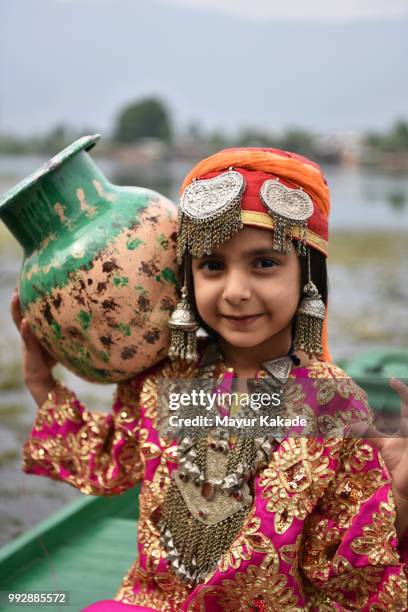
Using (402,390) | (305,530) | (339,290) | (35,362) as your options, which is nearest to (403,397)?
(402,390)

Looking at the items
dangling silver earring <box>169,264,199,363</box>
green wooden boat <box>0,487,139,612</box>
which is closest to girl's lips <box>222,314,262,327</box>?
dangling silver earring <box>169,264,199,363</box>

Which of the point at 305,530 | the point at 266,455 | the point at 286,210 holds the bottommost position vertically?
the point at 305,530

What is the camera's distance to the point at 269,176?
1574 millimetres

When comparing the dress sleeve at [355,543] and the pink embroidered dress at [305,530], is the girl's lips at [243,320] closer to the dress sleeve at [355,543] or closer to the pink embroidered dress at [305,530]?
the pink embroidered dress at [305,530]

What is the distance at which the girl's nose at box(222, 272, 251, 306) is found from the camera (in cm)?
154

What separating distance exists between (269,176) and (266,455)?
0.54 meters

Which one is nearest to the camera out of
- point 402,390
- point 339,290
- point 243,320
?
→ point 402,390

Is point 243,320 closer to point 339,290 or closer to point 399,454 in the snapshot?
point 399,454

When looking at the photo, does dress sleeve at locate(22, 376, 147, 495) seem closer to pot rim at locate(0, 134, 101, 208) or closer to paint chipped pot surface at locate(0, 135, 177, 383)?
paint chipped pot surface at locate(0, 135, 177, 383)

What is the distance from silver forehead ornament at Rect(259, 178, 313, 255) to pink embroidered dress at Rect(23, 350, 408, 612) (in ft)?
0.97

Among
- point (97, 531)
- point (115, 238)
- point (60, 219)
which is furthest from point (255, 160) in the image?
point (97, 531)

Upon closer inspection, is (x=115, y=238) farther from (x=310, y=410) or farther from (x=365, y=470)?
(x=365, y=470)

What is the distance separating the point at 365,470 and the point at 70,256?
714 millimetres

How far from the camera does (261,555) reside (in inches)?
60.6
